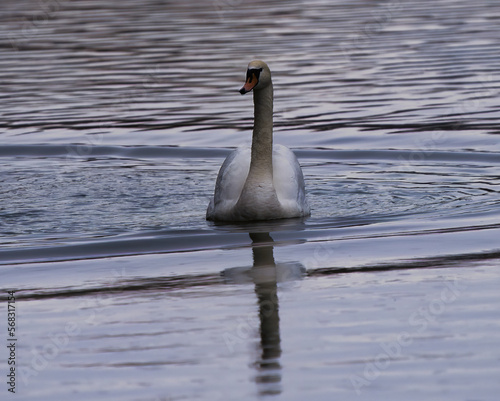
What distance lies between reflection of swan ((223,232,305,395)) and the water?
18mm

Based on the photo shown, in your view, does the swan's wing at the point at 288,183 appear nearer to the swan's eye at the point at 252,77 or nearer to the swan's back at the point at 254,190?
the swan's back at the point at 254,190

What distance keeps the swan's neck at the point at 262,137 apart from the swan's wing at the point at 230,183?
266mm

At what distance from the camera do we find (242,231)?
31.3 ft

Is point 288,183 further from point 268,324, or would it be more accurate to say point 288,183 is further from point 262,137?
point 268,324

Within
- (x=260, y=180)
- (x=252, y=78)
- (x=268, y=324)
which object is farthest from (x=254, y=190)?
(x=268, y=324)

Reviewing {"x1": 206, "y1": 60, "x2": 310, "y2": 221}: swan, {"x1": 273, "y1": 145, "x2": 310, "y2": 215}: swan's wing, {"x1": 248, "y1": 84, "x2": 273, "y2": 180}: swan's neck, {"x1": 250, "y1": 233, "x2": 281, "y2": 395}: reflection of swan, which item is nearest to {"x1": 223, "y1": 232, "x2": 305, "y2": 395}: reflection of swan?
{"x1": 250, "y1": 233, "x2": 281, "y2": 395}: reflection of swan

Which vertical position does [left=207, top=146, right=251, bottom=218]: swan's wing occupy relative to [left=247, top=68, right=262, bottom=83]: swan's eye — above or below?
below

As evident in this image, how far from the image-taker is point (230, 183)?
33.7 ft

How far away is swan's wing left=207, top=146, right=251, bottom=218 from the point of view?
10.1m

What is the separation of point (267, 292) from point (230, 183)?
9.89ft

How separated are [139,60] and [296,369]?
1690 centimetres

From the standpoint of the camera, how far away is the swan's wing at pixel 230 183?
10.1 meters

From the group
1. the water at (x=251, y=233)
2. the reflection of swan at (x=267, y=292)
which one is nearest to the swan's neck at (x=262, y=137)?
the water at (x=251, y=233)

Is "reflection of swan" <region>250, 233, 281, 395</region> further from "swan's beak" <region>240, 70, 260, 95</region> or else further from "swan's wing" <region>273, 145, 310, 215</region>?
"swan's beak" <region>240, 70, 260, 95</region>
